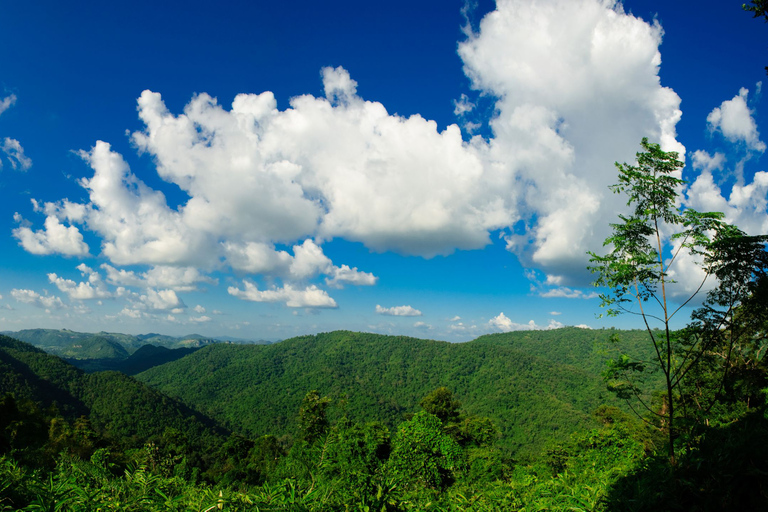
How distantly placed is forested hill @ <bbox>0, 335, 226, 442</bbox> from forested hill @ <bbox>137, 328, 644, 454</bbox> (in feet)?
79.9

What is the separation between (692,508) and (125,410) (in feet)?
409

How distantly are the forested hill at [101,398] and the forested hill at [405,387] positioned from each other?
79.9ft

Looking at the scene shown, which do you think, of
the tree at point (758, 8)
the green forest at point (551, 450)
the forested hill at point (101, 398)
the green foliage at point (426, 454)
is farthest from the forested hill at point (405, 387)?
the tree at point (758, 8)

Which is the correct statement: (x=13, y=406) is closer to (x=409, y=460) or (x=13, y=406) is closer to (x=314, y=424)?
(x=314, y=424)

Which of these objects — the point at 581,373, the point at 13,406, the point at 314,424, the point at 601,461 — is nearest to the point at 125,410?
the point at 13,406

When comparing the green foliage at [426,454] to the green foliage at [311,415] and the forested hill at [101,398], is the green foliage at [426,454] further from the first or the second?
the forested hill at [101,398]

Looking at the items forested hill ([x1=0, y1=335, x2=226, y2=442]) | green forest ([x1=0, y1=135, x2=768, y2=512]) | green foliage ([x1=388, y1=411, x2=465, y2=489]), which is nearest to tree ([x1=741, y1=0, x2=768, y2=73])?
green forest ([x1=0, y1=135, x2=768, y2=512])

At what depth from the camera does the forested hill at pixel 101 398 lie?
→ 84625mm

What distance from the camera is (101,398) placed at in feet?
327

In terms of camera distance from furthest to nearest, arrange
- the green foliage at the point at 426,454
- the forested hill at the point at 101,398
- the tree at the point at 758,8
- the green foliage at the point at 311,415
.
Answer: the forested hill at the point at 101,398
the green foliage at the point at 311,415
the green foliage at the point at 426,454
the tree at the point at 758,8

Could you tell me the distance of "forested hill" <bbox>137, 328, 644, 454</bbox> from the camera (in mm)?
107500

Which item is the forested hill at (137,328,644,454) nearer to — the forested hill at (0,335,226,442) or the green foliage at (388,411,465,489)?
the forested hill at (0,335,226,442)

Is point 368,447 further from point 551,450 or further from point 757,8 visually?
point 551,450

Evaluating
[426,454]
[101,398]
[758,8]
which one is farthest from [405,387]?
[758,8]
